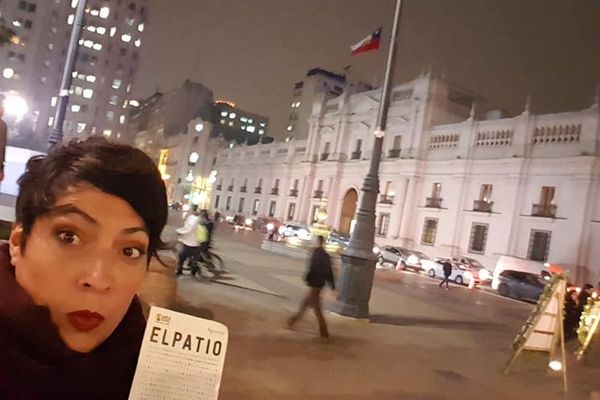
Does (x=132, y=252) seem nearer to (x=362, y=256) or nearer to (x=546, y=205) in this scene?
(x=362, y=256)

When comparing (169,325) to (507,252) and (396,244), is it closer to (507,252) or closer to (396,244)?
(507,252)

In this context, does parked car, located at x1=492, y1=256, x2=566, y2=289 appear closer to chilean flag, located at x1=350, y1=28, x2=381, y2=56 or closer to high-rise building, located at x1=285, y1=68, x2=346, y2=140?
chilean flag, located at x1=350, y1=28, x2=381, y2=56

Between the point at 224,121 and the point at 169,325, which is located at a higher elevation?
the point at 224,121

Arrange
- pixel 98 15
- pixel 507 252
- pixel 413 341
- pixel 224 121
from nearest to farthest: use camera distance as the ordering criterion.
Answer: pixel 413 341 < pixel 507 252 < pixel 98 15 < pixel 224 121

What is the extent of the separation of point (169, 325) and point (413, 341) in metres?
9.61

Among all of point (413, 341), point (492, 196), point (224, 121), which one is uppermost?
point (224, 121)

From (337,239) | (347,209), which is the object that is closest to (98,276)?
(337,239)

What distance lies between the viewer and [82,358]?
1562 millimetres

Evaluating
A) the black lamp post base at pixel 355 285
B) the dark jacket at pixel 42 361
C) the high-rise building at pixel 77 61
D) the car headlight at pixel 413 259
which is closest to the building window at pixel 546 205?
the car headlight at pixel 413 259

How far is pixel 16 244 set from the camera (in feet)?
5.43

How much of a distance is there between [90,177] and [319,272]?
8.21 m

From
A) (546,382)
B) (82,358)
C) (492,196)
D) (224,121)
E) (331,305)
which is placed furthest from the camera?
(224,121)

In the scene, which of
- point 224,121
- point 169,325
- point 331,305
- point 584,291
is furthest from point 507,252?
point 224,121

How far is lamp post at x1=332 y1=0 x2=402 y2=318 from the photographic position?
11.2m
